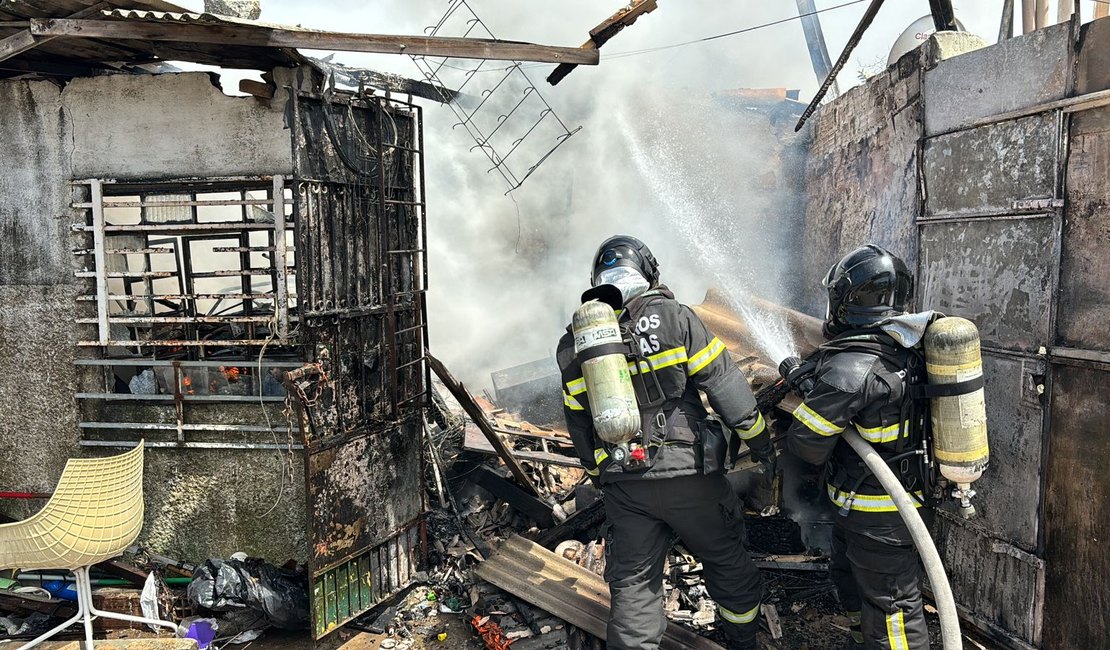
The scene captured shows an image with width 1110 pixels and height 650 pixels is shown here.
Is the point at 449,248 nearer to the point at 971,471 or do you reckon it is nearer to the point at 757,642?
the point at 757,642

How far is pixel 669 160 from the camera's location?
14.0 metres

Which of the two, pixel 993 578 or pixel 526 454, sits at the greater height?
pixel 526 454

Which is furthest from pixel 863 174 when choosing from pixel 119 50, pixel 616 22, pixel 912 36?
pixel 119 50

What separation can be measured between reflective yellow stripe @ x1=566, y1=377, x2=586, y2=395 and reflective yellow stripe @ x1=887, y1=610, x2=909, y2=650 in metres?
2.07

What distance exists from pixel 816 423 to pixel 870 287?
82 cm

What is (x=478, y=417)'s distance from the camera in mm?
5637

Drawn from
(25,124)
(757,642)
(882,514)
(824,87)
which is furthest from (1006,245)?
(25,124)

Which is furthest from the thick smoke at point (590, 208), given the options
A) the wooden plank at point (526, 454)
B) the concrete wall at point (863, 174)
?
the wooden plank at point (526, 454)

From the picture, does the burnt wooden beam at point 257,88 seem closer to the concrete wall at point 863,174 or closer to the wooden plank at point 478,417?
the wooden plank at point 478,417

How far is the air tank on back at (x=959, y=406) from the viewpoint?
3.31 m

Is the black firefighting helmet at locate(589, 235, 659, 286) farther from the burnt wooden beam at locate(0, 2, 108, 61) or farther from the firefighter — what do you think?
the burnt wooden beam at locate(0, 2, 108, 61)

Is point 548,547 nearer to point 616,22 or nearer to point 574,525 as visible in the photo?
point 574,525

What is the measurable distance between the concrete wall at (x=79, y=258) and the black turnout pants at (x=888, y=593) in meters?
3.84

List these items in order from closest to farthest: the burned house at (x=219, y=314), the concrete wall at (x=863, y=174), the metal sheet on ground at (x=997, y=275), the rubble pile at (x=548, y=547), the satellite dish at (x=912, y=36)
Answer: the metal sheet on ground at (x=997, y=275)
the rubble pile at (x=548, y=547)
the burned house at (x=219, y=314)
the concrete wall at (x=863, y=174)
the satellite dish at (x=912, y=36)
